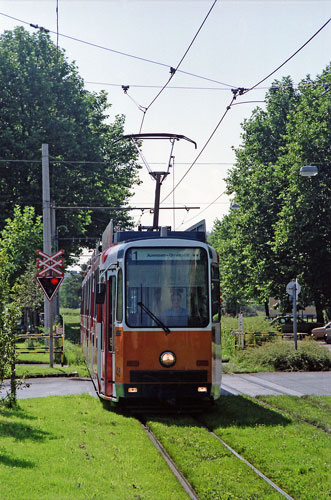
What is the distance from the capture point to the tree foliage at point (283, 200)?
1581 inches

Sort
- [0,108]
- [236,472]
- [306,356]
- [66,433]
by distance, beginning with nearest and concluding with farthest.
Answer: [236,472] < [66,433] < [306,356] < [0,108]

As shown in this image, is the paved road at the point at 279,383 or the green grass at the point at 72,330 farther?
the green grass at the point at 72,330

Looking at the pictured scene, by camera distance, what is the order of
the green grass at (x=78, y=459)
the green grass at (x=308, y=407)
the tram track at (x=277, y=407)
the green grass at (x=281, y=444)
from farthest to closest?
the green grass at (x=308, y=407)
the tram track at (x=277, y=407)
the green grass at (x=281, y=444)
the green grass at (x=78, y=459)

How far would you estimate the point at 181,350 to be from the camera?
12.6 meters

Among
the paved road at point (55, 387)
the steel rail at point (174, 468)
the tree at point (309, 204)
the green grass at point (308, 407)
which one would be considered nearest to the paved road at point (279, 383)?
the green grass at point (308, 407)

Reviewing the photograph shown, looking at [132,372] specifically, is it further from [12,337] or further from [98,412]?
[12,337]

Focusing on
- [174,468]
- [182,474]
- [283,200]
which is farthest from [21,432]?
[283,200]

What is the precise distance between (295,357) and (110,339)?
10859mm

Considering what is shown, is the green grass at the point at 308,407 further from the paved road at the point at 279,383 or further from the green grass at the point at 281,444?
the paved road at the point at 279,383

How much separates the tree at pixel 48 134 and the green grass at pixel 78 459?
92.9 ft

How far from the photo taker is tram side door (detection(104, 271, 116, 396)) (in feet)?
43.2

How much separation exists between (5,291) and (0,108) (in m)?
30.1

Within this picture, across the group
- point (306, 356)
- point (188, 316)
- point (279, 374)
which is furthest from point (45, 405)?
point (306, 356)

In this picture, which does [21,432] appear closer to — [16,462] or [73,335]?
[16,462]
